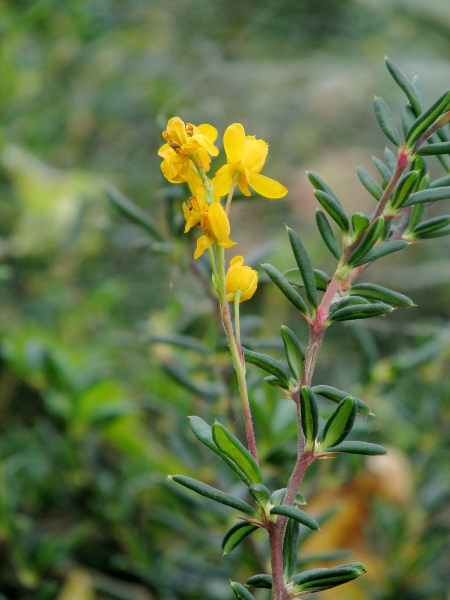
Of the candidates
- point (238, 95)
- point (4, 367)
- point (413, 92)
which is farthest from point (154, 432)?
point (238, 95)

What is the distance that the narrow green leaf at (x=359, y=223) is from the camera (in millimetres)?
479

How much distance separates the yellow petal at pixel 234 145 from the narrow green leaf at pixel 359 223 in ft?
0.30

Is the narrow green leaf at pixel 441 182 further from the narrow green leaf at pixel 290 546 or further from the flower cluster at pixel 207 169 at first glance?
the narrow green leaf at pixel 290 546

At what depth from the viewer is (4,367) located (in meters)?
1.32

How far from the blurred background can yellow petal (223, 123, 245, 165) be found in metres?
0.35

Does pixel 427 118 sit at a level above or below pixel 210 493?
above

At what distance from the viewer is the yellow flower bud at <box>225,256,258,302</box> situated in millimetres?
463

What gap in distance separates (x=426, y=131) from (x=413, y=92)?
0.17ft

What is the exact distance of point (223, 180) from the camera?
46 centimetres

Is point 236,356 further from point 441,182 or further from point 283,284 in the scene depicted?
point 441,182

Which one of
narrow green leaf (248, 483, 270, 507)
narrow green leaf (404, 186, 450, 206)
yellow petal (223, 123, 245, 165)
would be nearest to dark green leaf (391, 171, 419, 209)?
narrow green leaf (404, 186, 450, 206)

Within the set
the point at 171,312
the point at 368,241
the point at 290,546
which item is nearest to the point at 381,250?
the point at 368,241

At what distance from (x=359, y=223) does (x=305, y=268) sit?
0.16 ft

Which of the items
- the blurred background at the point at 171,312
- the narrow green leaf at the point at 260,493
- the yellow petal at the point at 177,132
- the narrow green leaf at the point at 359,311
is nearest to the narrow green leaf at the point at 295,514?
the narrow green leaf at the point at 260,493
